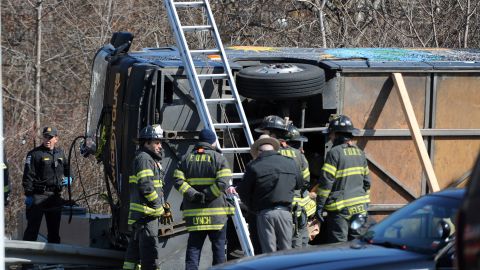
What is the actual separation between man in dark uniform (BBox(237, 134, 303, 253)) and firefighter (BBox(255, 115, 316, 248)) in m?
0.22

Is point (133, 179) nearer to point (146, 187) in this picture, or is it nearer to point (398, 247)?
point (146, 187)

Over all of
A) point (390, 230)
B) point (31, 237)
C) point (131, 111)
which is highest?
point (131, 111)

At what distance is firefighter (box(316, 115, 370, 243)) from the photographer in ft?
35.0

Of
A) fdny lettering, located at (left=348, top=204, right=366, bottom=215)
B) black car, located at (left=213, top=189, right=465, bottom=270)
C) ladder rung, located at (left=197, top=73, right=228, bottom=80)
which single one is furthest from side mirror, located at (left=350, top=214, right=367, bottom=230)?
ladder rung, located at (left=197, top=73, right=228, bottom=80)

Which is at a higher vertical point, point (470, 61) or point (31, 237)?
point (470, 61)

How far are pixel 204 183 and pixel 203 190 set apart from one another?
0.07 m

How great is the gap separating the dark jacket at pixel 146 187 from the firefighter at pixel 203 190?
221 millimetres

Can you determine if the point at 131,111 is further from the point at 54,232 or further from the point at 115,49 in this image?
the point at 54,232

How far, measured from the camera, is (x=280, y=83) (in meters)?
11.0

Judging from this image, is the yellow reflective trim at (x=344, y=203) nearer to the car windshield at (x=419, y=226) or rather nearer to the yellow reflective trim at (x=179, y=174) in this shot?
the yellow reflective trim at (x=179, y=174)

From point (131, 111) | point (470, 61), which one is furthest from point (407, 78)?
point (131, 111)

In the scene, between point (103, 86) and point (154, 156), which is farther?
point (103, 86)

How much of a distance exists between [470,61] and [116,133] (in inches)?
162

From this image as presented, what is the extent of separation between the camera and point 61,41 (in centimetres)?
2259
